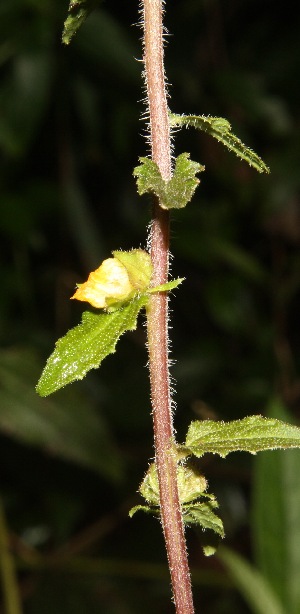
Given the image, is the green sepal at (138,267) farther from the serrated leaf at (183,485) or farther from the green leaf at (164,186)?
the serrated leaf at (183,485)

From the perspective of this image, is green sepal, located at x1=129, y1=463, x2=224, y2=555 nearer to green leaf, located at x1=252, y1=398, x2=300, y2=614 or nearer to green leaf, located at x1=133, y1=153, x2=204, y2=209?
green leaf, located at x1=133, y1=153, x2=204, y2=209

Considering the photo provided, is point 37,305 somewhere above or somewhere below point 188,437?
above

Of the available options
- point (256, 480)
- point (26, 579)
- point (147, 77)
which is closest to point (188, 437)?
point (147, 77)

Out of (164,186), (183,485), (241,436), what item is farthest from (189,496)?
(164,186)

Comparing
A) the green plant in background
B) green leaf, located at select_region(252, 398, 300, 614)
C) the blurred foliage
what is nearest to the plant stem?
the green plant in background

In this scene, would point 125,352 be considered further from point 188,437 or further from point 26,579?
point 188,437

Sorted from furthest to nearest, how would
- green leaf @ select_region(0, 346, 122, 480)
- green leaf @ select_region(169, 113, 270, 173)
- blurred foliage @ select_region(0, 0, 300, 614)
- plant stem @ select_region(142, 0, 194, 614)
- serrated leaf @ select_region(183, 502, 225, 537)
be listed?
blurred foliage @ select_region(0, 0, 300, 614), green leaf @ select_region(0, 346, 122, 480), serrated leaf @ select_region(183, 502, 225, 537), green leaf @ select_region(169, 113, 270, 173), plant stem @ select_region(142, 0, 194, 614)

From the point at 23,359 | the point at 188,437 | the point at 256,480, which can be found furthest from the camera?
the point at 23,359

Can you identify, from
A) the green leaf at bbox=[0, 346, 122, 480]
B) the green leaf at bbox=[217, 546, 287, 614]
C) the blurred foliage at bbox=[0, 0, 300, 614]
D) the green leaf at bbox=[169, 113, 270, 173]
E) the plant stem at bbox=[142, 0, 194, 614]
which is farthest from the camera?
the blurred foliage at bbox=[0, 0, 300, 614]

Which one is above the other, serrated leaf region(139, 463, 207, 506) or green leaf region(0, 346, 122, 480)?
green leaf region(0, 346, 122, 480)

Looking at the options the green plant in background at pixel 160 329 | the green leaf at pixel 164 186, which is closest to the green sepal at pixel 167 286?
the green plant in background at pixel 160 329
